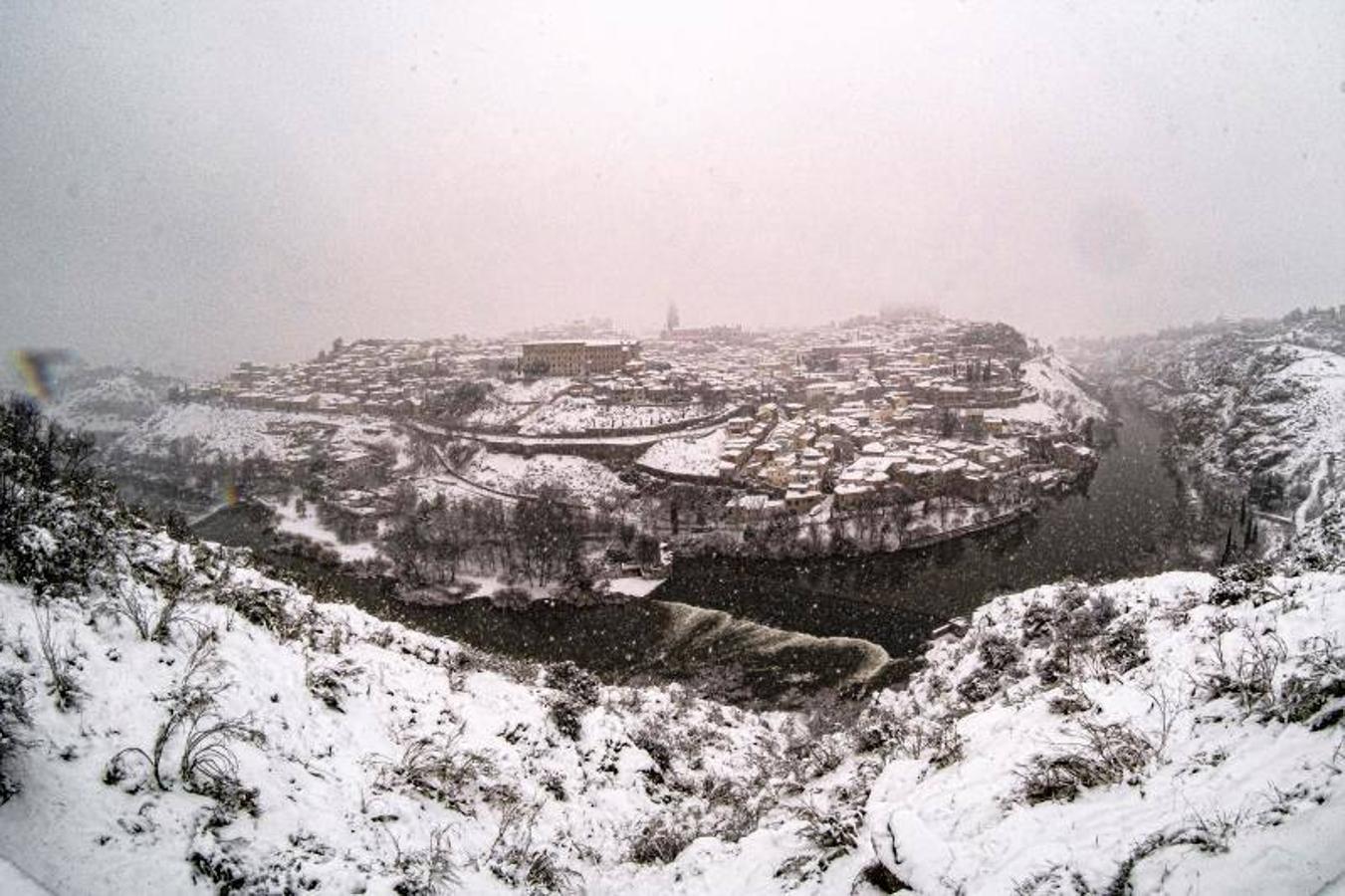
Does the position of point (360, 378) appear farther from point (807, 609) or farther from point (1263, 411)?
point (1263, 411)

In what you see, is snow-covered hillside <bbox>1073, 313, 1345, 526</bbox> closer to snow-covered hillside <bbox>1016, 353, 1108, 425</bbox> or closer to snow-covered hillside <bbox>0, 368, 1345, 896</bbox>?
snow-covered hillside <bbox>1016, 353, 1108, 425</bbox>

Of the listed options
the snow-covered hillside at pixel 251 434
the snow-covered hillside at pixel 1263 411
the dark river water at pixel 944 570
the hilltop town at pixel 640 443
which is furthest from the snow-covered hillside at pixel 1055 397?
the snow-covered hillside at pixel 251 434

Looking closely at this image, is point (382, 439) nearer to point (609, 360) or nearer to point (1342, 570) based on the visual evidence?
point (609, 360)

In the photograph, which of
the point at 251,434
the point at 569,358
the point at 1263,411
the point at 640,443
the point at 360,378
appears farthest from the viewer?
the point at 360,378

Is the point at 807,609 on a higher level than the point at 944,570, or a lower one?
lower

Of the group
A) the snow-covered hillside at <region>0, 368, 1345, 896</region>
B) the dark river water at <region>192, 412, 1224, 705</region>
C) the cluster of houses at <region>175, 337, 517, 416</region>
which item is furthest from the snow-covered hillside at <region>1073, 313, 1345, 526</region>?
the cluster of houses at <region>175, 337, 517, 416</region>

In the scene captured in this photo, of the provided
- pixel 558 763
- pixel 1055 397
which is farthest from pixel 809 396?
pixel 558 763

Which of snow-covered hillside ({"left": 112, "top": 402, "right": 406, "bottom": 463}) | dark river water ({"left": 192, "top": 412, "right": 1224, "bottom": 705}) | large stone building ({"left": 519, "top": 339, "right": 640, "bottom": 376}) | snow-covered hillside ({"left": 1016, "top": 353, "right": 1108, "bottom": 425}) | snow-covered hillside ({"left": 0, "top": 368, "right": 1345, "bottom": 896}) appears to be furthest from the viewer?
large stone building ({"left": 519, "top": 339, "right": 640, "bottom": 376})
